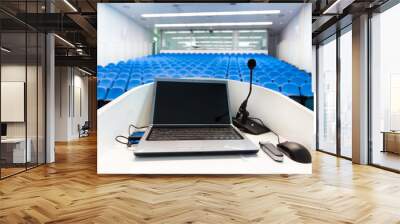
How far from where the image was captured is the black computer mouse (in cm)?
187

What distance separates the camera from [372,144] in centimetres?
523

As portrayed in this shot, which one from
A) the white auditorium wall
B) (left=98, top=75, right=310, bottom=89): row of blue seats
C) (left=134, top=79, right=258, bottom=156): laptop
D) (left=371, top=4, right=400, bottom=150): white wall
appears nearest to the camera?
(left=134, top=79, right=258, bottom=156): laptop

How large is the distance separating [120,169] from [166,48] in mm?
850

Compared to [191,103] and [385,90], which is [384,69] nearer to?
[385,90]

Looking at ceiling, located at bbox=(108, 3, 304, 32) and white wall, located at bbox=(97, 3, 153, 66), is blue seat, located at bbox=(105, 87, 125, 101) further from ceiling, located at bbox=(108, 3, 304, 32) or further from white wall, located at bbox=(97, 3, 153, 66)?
ceiling, located at bbox=(108, 3, 304, 32)

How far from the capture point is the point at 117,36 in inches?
82.9

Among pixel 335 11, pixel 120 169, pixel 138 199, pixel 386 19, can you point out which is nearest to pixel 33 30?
pixel 138 199

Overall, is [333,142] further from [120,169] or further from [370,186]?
[120,169]

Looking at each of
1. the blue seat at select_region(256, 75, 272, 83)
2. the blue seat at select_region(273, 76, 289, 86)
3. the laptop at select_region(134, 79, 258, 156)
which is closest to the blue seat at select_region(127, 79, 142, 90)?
the laptop at select_region(134, 79, 258, 156)

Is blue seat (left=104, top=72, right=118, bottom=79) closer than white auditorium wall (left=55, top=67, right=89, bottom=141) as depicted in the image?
Yes

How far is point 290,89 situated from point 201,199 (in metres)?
1.37

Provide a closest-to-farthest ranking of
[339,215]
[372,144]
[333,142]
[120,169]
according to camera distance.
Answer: [120,169] < [339,215] < [372,144] < [333,142]

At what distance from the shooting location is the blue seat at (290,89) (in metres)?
2.00

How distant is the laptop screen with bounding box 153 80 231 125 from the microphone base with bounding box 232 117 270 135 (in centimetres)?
5
